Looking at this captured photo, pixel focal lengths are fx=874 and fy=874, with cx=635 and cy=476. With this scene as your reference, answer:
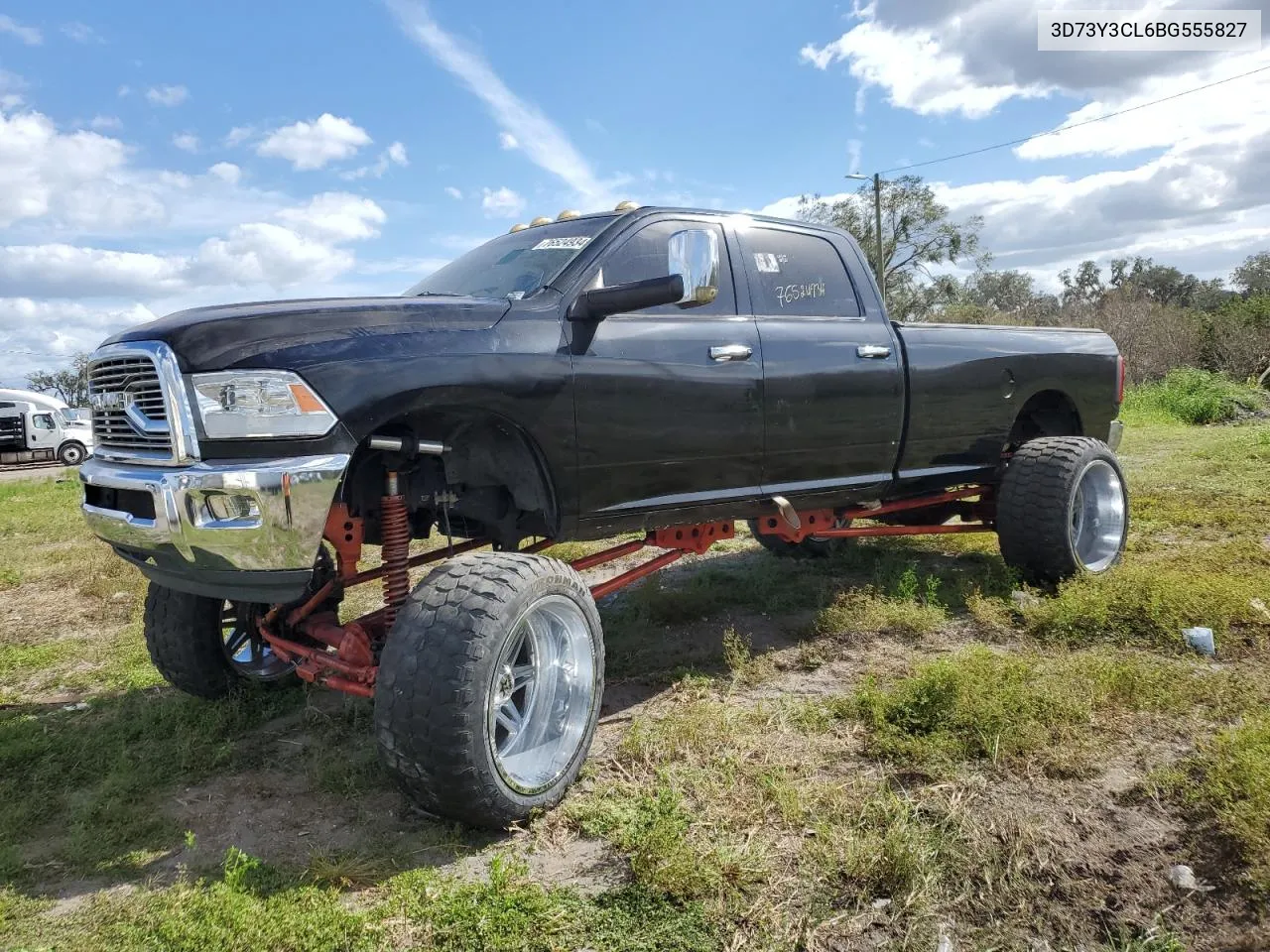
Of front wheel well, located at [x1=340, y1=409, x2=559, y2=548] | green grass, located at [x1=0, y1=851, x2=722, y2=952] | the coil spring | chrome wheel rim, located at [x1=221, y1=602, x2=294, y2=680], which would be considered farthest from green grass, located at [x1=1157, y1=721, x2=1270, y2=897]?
chrome wheel rim, located at [x1=221, y1=602, x2=294, y2=680]

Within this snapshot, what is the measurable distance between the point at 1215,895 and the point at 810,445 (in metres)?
2.36

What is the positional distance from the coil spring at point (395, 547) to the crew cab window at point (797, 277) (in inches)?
74.7

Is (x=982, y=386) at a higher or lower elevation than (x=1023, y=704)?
higher

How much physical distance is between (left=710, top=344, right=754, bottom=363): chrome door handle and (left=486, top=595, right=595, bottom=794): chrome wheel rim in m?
1.27

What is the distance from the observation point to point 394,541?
3.13 m

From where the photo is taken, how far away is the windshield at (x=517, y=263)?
11.8 feet

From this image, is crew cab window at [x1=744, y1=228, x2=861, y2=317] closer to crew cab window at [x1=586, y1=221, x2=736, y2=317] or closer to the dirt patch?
crew cab window at [x1=586, y1=221, x2=736, y2=317]

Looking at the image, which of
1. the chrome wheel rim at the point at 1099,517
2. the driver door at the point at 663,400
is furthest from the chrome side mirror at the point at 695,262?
the chrome wheel rim at the point at 1099,517

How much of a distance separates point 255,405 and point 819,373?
2.50 meters

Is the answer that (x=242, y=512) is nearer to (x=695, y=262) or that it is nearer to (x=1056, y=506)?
(x=695, y=262)

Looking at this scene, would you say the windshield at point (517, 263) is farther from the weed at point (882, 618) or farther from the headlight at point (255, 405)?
the weed at point (882, 618)

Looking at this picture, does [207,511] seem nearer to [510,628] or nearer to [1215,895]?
[510,628]

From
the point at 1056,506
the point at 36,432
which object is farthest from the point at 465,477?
the point at 36,432

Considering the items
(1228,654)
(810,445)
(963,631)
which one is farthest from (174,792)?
(1228,654)
